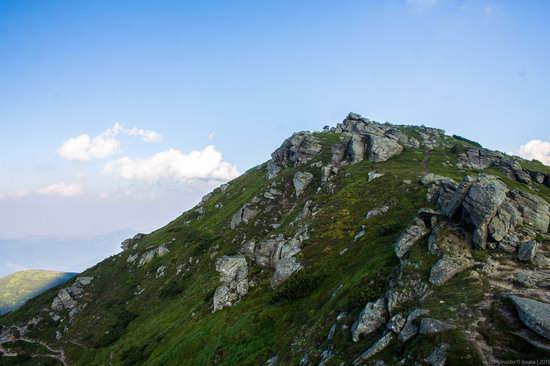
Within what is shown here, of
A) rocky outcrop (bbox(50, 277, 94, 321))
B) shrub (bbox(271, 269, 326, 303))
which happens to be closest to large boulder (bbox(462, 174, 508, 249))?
shrub (bbox(271, 269, 326, 303))

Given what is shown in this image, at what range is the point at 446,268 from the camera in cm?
3509

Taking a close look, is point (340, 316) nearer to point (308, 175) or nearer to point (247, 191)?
point (308, 175)

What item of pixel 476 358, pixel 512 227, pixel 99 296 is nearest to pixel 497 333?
pixel 476 358

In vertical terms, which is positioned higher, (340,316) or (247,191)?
(247,191)

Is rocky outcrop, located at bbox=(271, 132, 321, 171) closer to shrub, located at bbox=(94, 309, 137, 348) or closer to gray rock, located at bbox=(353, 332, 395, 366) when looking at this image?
shrub, located at bbox=(94, 309, 137, 348)

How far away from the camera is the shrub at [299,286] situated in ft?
181

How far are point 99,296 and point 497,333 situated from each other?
132m

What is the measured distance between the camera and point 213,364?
52.6 m

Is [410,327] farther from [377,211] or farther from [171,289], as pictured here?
[171,289]

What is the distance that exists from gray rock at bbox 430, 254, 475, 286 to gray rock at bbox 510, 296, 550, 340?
22.2ft

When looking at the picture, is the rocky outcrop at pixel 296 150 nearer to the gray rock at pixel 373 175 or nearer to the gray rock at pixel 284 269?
the gray rock at pixel 373 175

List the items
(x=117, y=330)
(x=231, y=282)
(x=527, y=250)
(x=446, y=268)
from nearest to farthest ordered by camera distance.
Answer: (x=446, y=268), (x=527, y=250), (x=231, y=282), (x=117, y=330)

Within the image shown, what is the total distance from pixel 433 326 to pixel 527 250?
637 inches

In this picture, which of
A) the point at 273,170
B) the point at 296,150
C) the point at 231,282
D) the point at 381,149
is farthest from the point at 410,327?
the point at 273,170
